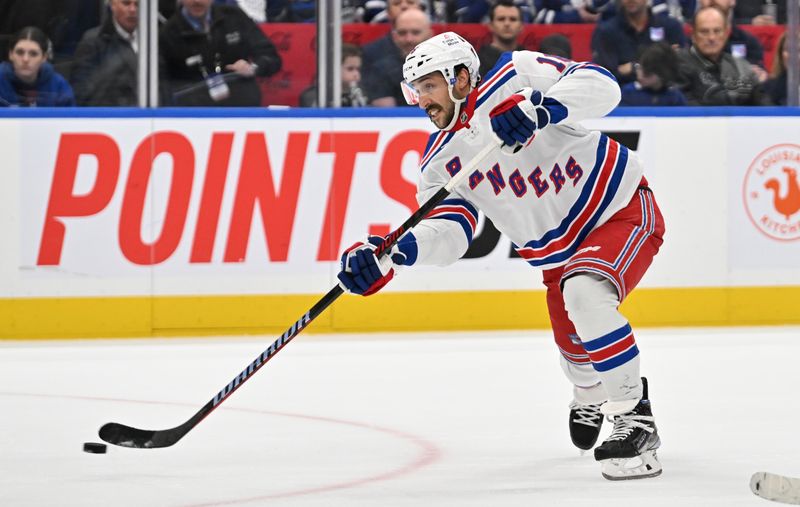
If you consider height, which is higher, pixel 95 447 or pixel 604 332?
pixel 604 332

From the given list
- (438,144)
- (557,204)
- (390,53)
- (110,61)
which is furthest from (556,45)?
(557,204)

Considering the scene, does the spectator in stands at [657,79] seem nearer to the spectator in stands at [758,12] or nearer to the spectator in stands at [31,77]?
the spectator in stands at [758,12]

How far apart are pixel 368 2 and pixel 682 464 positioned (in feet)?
→ 10.4

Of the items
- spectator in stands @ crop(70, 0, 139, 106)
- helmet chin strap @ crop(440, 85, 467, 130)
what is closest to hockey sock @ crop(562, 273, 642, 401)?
helmet chin strap @ crop(440, 85, 467, 130)

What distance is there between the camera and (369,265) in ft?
9.96

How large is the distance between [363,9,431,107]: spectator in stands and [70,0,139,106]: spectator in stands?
894mm

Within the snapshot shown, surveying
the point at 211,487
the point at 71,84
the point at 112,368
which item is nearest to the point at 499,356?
the point at 112,368

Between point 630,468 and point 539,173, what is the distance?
2.07 ft

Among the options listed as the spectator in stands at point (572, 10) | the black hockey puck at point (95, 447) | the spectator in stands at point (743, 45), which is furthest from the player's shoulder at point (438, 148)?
the spectator in stands at point (743, 45)

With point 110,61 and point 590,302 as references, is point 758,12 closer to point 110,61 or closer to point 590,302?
point 110,61

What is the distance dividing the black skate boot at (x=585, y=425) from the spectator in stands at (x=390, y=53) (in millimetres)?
2740

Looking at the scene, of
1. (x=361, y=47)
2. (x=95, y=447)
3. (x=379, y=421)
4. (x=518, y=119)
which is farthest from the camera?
(x=361, y=47)

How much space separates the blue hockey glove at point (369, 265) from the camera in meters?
3.04

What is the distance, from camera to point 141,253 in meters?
5.60
